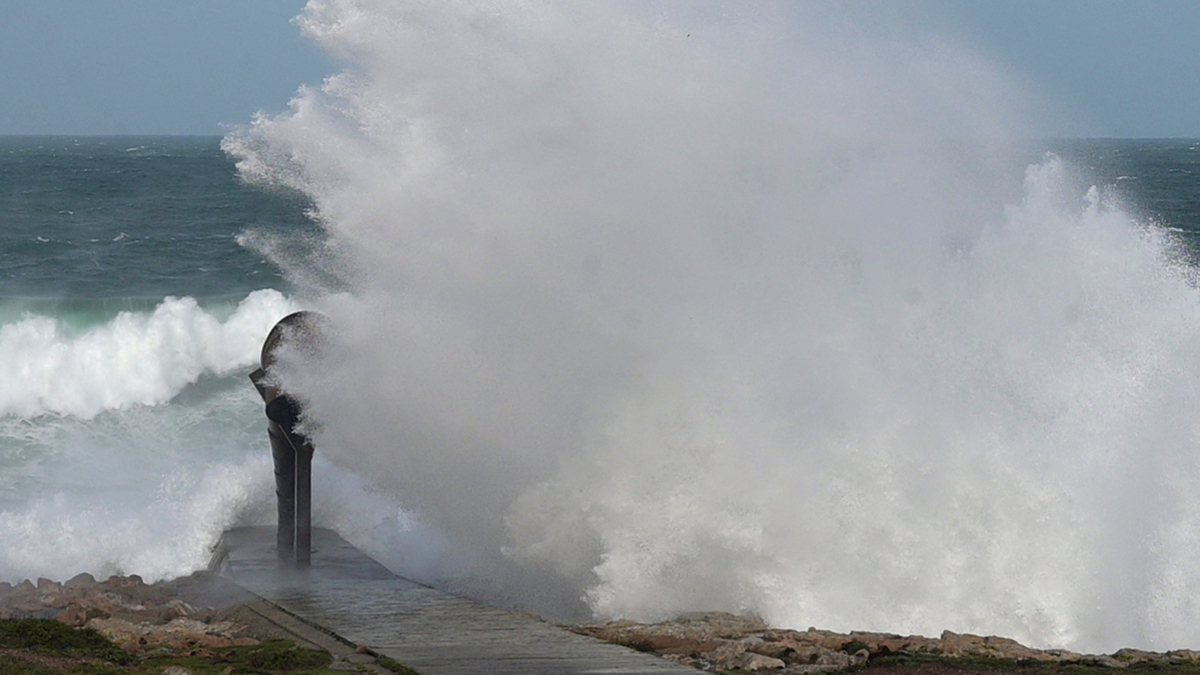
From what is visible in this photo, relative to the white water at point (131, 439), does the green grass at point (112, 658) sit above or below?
below

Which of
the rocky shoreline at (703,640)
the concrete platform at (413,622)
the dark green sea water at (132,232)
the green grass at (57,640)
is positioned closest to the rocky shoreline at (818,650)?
the rocky shoreline at (703,640)

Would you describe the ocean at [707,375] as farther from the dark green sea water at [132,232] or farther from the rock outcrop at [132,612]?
the dark green sea water at [132,232]

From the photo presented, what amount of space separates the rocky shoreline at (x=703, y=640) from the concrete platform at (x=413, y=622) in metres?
0.26

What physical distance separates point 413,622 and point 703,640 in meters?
1.88

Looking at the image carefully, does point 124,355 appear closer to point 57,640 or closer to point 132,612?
point 132,612

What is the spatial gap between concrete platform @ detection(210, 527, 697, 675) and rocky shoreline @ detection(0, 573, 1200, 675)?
258 millimetres

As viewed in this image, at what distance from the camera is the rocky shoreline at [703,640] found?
913 cm

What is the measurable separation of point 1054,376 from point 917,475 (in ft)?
6.89

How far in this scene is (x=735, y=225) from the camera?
13.4m

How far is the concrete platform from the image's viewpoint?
28.7 feet

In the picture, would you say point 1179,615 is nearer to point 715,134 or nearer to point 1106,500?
point 1106,500

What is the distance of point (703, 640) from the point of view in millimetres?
9648

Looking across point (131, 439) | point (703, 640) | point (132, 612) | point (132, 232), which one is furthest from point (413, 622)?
point (132, 232)

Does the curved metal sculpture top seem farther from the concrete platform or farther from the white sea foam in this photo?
the white sea foam
